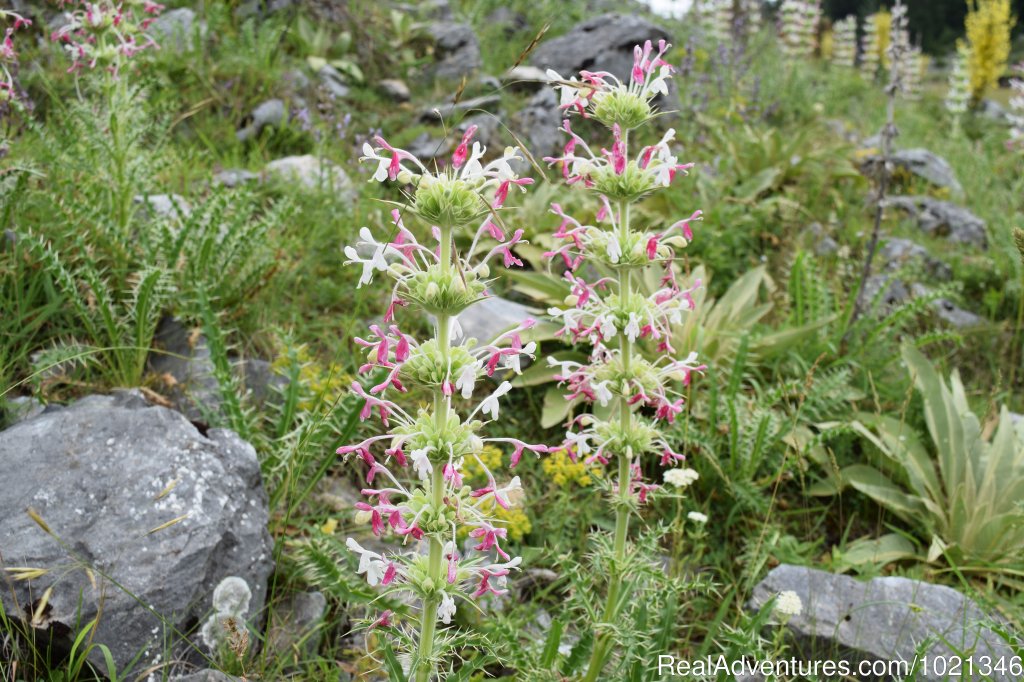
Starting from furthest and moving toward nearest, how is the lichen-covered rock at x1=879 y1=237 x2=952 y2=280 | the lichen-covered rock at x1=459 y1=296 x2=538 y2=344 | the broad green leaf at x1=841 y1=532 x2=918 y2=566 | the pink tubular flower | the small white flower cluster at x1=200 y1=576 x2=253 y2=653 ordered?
the lichen-covered rock at x1=879 y1=237 x2=952 y2=280, the lichen-covered rock at x1=459 y1=296 x2=538 y2=344, the broad green leaf at x1=841 y1=532 x2=918 y2=566, the small white flower cluster at x1=200 y1=576 x2=253 y2=653, the pink tubular flower

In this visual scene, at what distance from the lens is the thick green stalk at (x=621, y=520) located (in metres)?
2.22

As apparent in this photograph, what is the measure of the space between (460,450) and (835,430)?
2333 millimetres

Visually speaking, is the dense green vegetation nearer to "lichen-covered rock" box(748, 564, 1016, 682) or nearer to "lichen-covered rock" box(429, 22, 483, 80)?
"lichen-covered rock" box(748, 564, 1016, 682)

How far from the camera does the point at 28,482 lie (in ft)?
8.00

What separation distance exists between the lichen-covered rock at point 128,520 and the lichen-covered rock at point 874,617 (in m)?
1.80

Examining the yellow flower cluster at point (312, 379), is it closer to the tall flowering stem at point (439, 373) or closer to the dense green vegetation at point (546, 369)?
the dense green vegetation at point (546, 369)

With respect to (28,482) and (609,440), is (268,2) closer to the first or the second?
(28,482)

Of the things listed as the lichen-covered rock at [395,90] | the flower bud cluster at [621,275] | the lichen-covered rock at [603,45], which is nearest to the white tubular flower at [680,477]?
the flower bud cluster at [621,275]

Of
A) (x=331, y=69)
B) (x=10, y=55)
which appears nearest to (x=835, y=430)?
(x=10, y=55)

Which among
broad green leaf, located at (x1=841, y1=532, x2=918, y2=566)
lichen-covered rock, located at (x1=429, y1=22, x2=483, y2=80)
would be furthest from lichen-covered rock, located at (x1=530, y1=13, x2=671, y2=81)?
broad green leaf, located at (x1=841, y1=532, x2=918, y2=566)

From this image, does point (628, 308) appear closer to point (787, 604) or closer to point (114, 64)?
point (787, 604)

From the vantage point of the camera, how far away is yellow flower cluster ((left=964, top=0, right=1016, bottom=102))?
1141 cm

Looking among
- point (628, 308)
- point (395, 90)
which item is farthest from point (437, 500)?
point (395, 90)

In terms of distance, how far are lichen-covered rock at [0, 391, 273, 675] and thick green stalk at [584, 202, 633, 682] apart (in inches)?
44.0
